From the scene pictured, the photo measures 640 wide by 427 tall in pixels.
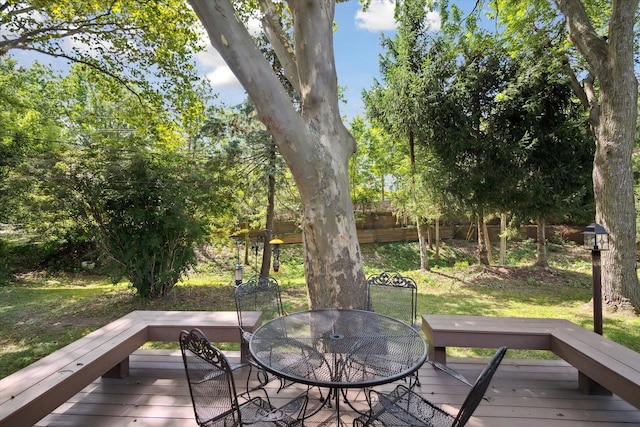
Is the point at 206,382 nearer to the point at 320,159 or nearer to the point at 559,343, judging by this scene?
the point at 320,159

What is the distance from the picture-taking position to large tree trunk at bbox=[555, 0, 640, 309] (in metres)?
4.46

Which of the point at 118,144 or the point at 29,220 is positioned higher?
the point at 118,144

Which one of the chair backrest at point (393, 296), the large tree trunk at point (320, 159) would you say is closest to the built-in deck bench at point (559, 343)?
the chair backrest at point (393, 296)

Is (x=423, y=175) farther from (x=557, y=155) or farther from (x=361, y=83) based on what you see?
(x=361, y=83)

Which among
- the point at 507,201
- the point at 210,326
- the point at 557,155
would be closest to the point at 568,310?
the point at 507,201

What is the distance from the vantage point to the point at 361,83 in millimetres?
9117

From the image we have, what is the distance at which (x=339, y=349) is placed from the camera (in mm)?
2072

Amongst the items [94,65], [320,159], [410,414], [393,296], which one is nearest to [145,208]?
[94,65]

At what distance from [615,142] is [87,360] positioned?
6.56 meters

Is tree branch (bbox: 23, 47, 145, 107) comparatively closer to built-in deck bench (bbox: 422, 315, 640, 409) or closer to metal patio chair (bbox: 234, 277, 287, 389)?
metal patio chair (bbox: 234, 277, 287, 389)

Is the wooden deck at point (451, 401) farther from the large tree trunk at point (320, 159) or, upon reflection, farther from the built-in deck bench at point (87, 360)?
the large tree trunk at point (320, 159)

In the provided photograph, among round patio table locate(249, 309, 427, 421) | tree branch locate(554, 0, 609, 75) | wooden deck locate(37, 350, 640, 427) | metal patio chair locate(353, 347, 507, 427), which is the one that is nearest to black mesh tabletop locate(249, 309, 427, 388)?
round patio table locate(249, 309, 427, 421)

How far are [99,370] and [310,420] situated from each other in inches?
58.3

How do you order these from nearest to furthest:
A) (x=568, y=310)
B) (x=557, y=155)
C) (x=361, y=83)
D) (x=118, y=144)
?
(x=568, y=310) < (x=118, y=144) < (x=557, y=155) < (x=361, y=83)
